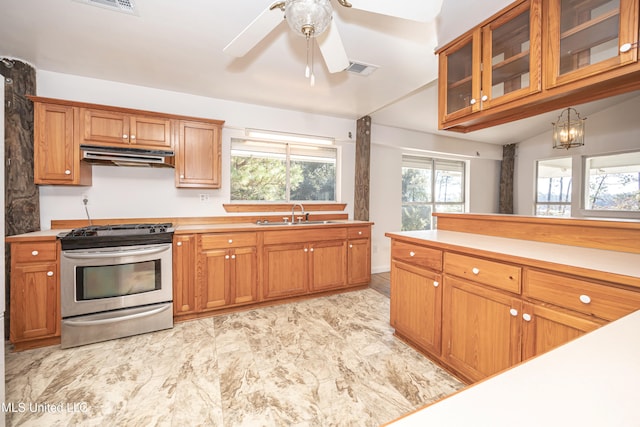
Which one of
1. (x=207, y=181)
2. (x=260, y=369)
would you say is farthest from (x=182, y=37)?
(x=260, y=369)

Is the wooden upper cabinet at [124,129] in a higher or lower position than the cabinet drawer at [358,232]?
higher

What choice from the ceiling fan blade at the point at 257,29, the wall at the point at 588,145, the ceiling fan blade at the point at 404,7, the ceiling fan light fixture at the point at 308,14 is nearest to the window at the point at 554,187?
the wall at the point at 588,145

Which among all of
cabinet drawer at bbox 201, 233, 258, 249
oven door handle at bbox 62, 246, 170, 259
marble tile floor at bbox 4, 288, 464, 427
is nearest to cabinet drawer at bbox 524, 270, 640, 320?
marble tile floor at bbox 4, 288, 464, 427

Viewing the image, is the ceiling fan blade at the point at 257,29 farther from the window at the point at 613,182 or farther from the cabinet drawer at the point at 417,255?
the window at the point at 613,182

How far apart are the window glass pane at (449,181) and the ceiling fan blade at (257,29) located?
4.92 m

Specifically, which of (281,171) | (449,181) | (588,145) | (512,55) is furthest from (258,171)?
(588,145)

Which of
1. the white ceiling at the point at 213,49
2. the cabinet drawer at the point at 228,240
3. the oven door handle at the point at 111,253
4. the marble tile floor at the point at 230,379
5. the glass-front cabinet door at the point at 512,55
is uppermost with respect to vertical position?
the white ceiling at the point at 213,49

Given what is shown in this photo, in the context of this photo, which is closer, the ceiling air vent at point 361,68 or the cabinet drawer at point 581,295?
the cabinet drawer at point 581,295

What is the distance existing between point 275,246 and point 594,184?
6009 mm

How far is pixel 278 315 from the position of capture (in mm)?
2967

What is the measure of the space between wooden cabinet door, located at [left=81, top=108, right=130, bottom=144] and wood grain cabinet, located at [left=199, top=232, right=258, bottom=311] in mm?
1333

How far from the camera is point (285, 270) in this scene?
327cm

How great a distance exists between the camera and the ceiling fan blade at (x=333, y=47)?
1.73 metres

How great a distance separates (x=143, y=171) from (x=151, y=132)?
523 mm
